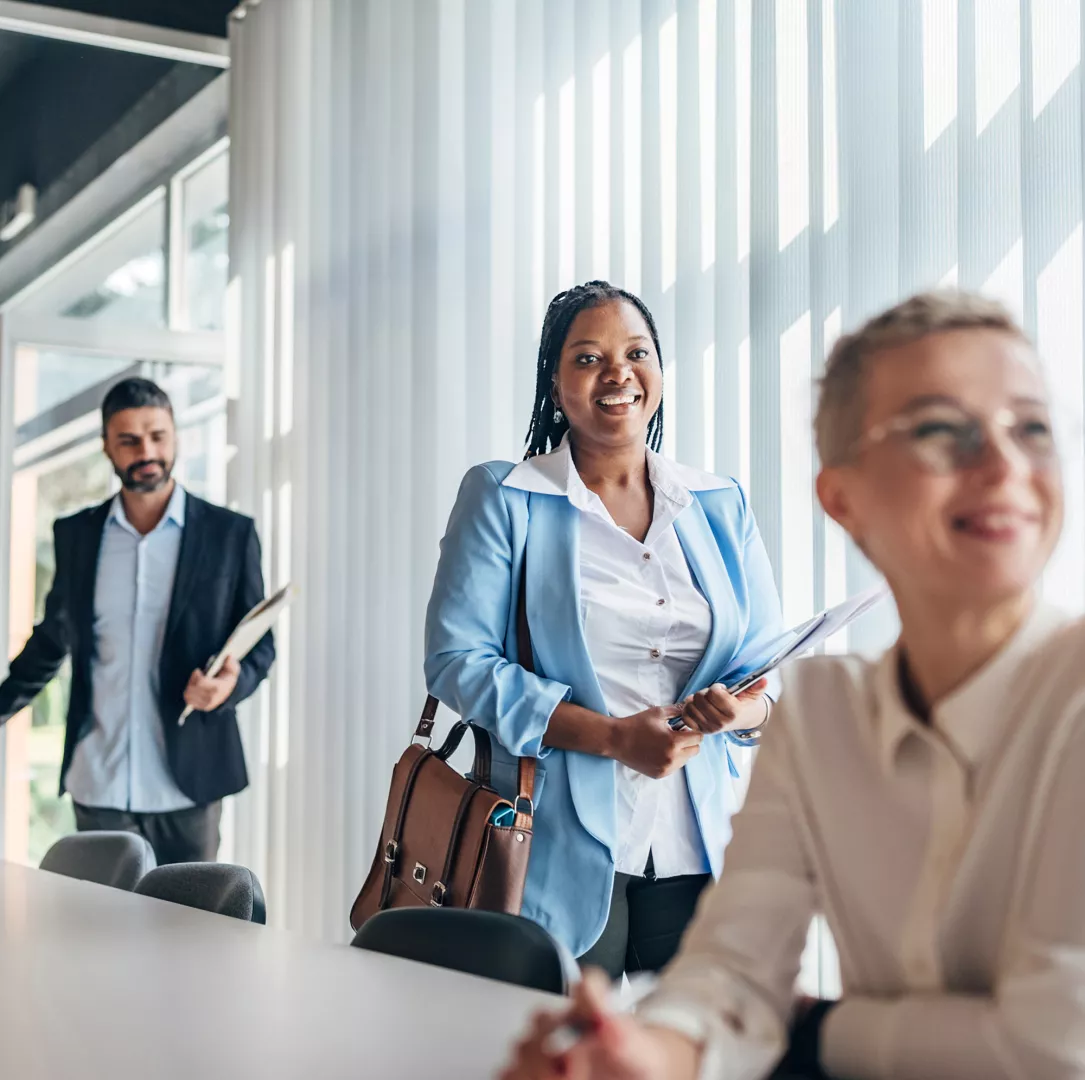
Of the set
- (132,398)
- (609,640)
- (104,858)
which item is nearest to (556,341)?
(609,640)

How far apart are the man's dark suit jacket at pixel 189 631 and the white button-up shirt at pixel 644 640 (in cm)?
185

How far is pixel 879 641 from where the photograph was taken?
2.31 meters

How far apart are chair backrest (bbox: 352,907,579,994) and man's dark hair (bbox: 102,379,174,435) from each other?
2529 millimetres

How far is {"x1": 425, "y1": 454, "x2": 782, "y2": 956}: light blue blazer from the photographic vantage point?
2129mm

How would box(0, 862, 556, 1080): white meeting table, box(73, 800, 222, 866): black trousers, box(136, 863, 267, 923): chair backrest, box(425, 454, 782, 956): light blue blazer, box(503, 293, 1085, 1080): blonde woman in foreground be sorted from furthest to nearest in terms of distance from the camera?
box(73, 800, 222, 866): black trousers < box(425, 454, 782, 956): light blue blazer < box(136, 863, 267, 923): chair backrest < box(0, 862, 556, 1080): white meeting table < box(503, 293, 1085, 1080): blonde woman in foreground

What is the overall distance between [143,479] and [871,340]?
10.9ft

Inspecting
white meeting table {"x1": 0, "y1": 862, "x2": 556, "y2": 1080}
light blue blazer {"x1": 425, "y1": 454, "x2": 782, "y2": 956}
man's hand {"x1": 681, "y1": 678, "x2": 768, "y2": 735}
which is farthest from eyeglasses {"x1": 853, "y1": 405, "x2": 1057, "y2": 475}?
light blue blazer {"x1": 425, "y1": 454, "x2": 782, "y2": 956}

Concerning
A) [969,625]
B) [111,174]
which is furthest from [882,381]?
[111,174]

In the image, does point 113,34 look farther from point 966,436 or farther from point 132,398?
point 966,436

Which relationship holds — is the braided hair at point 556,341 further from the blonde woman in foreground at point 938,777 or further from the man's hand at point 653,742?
the blonde woman in foreground at point 938,777

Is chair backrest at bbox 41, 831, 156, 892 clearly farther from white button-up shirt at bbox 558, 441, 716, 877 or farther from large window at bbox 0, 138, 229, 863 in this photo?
large window at bbox 0, 138, 229, 863

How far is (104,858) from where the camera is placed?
8.32 feet

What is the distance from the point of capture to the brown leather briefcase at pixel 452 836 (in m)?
2.13

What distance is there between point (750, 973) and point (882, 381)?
392 mm
